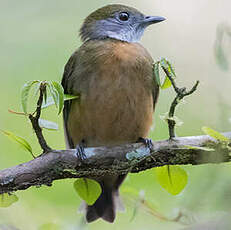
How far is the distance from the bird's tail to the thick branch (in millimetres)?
1127

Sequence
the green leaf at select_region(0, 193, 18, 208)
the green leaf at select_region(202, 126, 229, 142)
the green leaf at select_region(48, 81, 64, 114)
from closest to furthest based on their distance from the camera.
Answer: the green leaf at select_region(48, 81, 64, 114) < the green leaf at select_region(202, 126, 229, 142) < the green leaf at select_region(0, 193, 18, 208)

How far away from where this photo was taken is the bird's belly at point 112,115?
4098 mm

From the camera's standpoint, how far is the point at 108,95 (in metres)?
4.09

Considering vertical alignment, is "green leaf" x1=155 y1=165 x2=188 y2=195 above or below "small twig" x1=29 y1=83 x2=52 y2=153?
below

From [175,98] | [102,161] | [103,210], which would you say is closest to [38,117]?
[102,161]

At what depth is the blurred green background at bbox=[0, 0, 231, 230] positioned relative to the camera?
4.53 meters

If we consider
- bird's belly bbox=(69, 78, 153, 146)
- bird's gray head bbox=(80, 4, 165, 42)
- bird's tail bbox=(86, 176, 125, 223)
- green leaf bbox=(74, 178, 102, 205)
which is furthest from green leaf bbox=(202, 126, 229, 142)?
bird's gray head bbox=(80, 4, 165, 42)

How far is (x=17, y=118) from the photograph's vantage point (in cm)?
582

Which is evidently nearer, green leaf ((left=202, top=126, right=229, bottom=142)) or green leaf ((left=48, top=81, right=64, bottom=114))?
green leaf ((left=48, top=81, right=64, bottom=114))

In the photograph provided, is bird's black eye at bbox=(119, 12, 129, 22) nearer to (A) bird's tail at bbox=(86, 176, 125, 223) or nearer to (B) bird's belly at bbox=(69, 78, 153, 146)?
(B) bird's belly at bbox=(69, 78, 153, 146)

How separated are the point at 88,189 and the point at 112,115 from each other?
105 centimetres

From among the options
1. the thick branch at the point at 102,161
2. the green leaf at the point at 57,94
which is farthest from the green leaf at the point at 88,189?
the green leaf at the point at 57,94

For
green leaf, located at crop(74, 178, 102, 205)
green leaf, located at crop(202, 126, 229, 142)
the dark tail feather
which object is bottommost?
the dark tail feather

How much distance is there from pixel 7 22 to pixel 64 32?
1011mm
